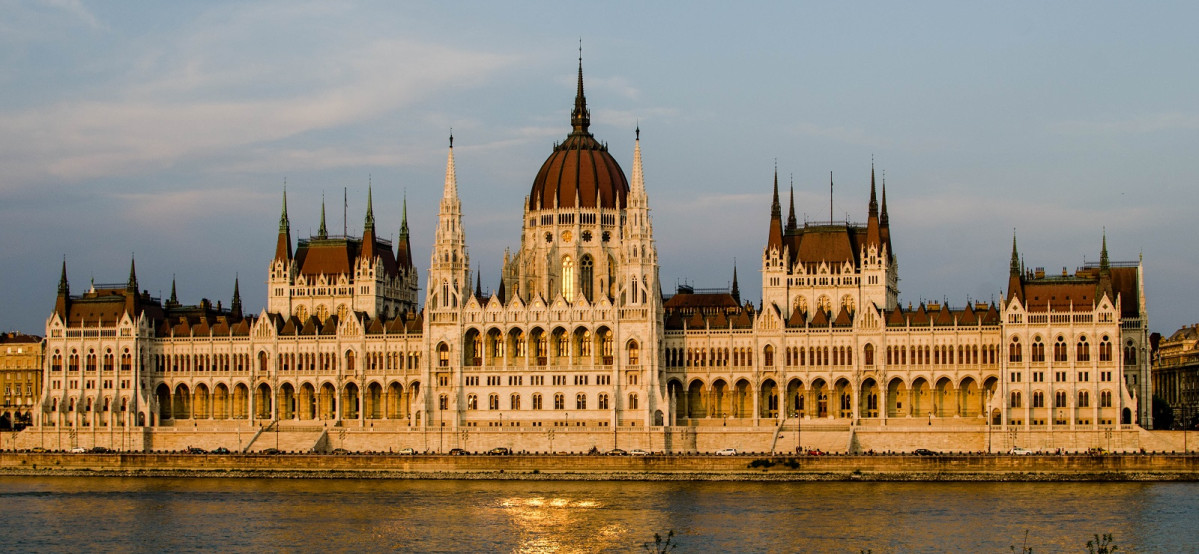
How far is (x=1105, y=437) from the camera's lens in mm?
127500

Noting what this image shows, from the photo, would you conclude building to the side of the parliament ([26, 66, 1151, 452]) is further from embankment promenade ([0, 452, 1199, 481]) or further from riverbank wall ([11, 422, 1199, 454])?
embankment promenade ([0, 452, 1199, 481])

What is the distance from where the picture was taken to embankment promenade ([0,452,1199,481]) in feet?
390

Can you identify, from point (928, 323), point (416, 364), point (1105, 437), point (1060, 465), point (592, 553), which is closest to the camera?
point (592, 553)

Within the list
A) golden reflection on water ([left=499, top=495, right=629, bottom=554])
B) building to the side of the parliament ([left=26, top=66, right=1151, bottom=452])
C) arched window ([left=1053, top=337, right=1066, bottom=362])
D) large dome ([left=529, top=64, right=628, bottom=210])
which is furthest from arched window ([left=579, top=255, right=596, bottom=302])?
golden reflection on water ([left=499, top=495, right=629, bottom=554])

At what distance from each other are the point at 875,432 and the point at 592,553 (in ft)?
150

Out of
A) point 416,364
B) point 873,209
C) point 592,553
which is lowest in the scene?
point 592,553

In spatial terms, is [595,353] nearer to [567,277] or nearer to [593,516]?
[567,277]

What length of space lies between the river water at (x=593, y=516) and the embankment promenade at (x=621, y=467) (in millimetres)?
2504

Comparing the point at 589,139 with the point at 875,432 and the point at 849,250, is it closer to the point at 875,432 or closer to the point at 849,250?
the point at 849,250

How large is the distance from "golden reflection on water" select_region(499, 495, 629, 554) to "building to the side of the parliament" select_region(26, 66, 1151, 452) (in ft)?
82.6

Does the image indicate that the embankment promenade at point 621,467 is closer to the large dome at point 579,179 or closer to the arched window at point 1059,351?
the arched window at point 1059,351

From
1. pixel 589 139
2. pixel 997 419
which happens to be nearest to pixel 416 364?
pixel 589 139

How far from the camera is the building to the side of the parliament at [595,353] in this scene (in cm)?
13212

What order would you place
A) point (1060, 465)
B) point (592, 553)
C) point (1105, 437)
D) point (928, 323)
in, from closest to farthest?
point (592, 553) < point (1060, 465) < point (1105, 437) < point (928, 323)
